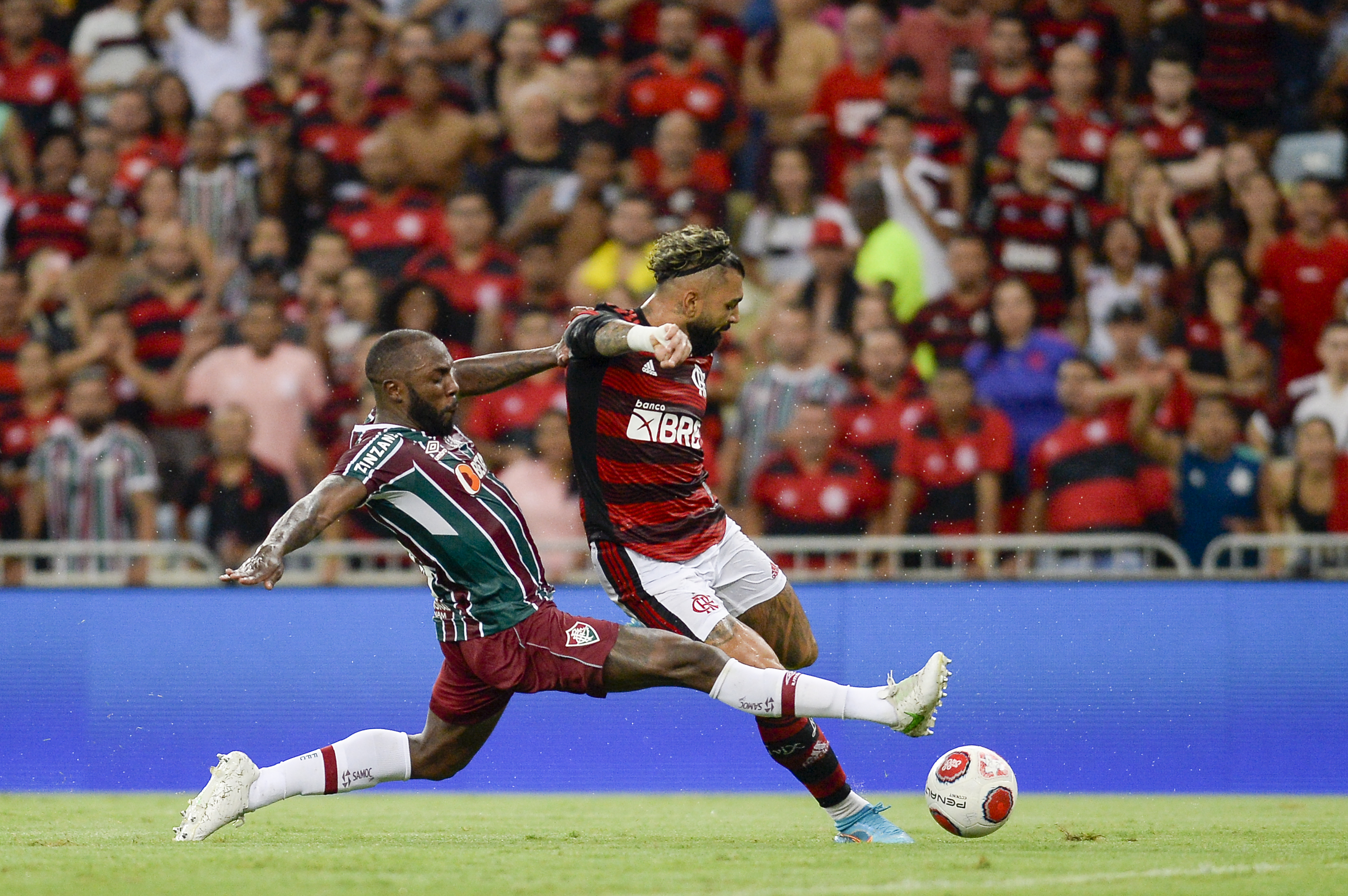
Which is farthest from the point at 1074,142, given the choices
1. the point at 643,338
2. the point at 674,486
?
the point at 643,338

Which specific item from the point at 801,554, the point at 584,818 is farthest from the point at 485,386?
the point at 801,554

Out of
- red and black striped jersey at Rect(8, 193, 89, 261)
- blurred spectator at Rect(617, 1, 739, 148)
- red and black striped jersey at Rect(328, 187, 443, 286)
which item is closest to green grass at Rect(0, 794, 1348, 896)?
red and black striped jersey at Rect(328, 187, 443, 286)

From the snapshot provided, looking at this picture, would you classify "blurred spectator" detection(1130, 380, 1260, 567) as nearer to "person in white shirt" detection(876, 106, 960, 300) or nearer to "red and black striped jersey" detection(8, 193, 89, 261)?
"person in white shirt" detection(876, 106, 960, 300)

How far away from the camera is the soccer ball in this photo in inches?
283

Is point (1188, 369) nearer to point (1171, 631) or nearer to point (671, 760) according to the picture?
point (1171, 631)

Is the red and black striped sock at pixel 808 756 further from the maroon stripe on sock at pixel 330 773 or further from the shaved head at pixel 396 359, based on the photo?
the shaved head at pixel 396 359

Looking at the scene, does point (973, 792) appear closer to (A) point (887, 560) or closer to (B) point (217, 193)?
(A) point (887, 560)

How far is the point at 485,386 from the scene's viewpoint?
7629mm

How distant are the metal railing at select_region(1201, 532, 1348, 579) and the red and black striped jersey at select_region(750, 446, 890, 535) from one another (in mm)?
2112

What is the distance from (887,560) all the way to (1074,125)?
4.45 meters

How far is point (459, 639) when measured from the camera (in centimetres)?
707

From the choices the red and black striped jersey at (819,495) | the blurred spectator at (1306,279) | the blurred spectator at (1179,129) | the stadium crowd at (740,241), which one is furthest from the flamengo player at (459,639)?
the blurred spectator at (1179,129)

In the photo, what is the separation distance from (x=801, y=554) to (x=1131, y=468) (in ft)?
7.16

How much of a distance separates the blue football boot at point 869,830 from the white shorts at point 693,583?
98cm
